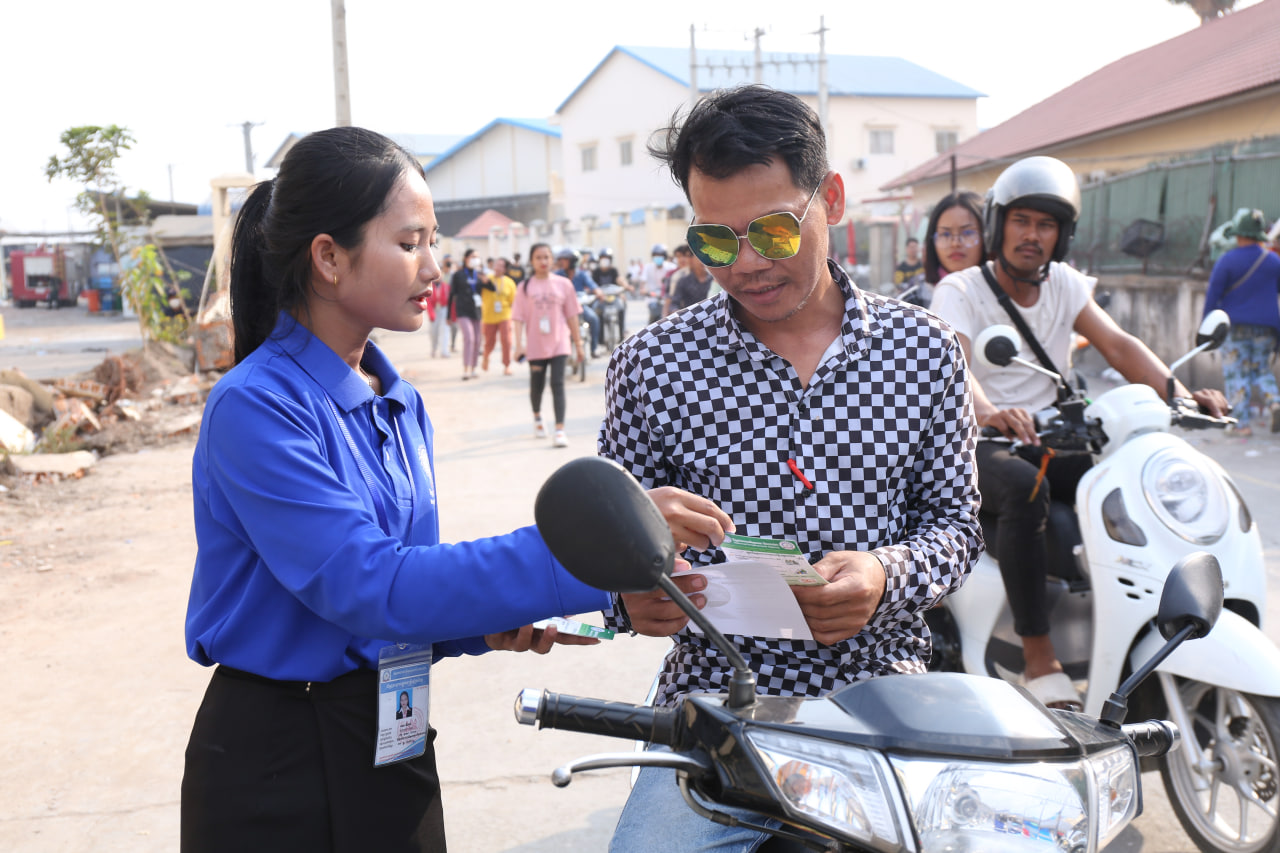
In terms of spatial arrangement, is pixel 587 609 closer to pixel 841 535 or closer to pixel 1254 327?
pixel 841 535

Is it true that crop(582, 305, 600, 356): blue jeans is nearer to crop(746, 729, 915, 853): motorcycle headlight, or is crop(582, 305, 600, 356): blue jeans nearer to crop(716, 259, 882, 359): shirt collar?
crop(716, 259, 882, 359): shirt collar

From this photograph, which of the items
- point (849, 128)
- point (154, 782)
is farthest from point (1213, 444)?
point (849, 128)

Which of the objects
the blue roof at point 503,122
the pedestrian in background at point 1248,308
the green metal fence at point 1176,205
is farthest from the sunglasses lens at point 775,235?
the blue roof at point 503,122

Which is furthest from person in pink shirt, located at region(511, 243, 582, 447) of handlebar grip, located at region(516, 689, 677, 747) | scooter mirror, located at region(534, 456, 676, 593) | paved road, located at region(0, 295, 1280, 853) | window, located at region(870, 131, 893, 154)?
window, located at region(870, 131, 893, 154)

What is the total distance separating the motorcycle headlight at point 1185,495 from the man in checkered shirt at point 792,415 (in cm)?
147

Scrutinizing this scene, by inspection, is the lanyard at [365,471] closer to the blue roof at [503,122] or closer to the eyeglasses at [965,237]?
the eyeglasses at [965,237]

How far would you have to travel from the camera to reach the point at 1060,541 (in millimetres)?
3641

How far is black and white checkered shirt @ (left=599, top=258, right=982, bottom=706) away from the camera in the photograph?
76.2 inches

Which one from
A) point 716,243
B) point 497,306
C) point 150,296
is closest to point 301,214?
point 716,243

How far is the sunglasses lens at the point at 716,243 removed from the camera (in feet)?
6.44

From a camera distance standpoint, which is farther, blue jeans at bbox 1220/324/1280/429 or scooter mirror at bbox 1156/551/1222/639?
blue jeans at bbox 1220/324/1280/429

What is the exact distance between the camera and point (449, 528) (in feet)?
23.9

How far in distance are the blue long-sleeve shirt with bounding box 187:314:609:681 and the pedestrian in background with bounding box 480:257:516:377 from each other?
14456mm

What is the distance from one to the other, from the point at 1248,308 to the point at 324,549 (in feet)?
34.0
